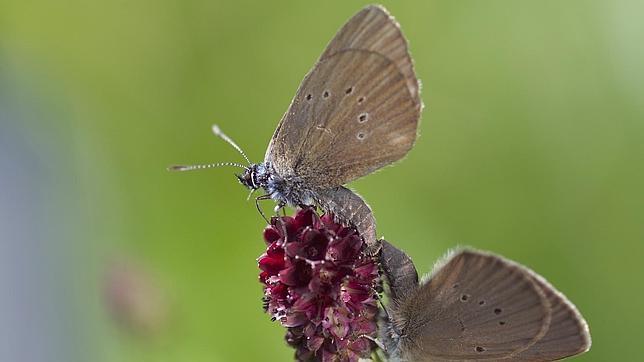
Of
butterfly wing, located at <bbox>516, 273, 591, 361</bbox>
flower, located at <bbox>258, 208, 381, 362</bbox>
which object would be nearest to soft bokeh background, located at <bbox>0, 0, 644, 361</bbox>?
flower, located at <bbox>258, 208, 381, 362</bbox>

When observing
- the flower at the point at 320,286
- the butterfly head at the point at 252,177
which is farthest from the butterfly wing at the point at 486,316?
the butterfly head at the point at 252,177

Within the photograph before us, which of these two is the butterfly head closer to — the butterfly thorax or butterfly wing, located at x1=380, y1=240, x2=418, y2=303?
the butterfly thorax

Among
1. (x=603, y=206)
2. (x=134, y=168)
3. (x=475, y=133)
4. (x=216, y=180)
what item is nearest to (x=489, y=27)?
(x=475, y=133)

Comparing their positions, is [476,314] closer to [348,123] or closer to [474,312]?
[474,312]

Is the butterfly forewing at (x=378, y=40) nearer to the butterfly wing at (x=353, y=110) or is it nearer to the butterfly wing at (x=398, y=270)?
the butterfly wing at (x=353, y=110)

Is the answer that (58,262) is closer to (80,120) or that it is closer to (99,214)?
(99,214)

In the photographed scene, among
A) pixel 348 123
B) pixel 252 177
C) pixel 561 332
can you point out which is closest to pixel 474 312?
pixel 561 332
